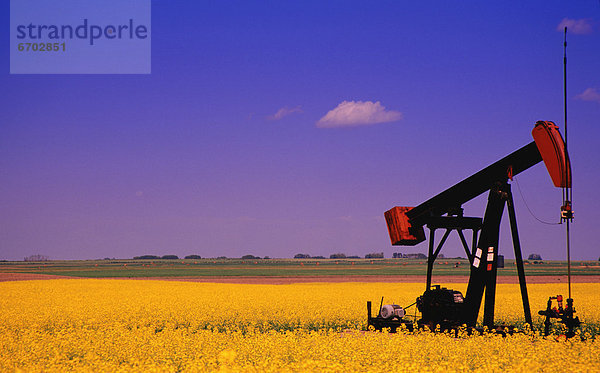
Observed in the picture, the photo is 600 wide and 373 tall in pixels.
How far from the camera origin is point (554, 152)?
1747 centimetres

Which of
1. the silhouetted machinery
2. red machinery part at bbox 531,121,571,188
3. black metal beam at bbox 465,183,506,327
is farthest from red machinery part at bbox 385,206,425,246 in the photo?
red machinery part at bbox 531,121,571,188

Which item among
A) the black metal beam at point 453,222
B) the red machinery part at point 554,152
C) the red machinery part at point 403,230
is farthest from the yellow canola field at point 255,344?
the red machinery part at point 554,152

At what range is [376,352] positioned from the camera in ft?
50.3

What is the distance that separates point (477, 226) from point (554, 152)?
504 cm

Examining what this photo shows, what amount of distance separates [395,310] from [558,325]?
22.2 feet

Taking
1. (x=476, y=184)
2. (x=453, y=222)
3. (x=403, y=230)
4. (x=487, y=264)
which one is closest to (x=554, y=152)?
(x=476, y=184)

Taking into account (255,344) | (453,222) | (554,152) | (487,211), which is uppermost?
(554,152)

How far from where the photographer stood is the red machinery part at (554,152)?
17.2m

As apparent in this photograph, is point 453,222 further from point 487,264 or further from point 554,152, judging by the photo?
point 554,152

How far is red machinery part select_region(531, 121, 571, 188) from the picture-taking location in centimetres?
1725

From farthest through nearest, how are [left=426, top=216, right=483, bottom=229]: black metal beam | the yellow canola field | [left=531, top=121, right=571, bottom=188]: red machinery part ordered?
[left=426, top=216, right=483, bottom=229]: black metal beam → [left=531, top=121, right=571, bottom=188]: red machinery part → the yellow canola field

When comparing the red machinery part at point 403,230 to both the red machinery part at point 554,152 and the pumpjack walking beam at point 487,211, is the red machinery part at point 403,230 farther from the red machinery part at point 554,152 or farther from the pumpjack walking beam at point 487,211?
the red machinery part at point 554,152

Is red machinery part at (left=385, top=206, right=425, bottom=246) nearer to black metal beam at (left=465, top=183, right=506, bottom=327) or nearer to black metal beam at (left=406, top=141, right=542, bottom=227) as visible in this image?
black metal beam at (left=406, top=141, right=542, bottom=227)

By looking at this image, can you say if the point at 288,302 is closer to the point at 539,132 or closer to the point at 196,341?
the point at 196,341
